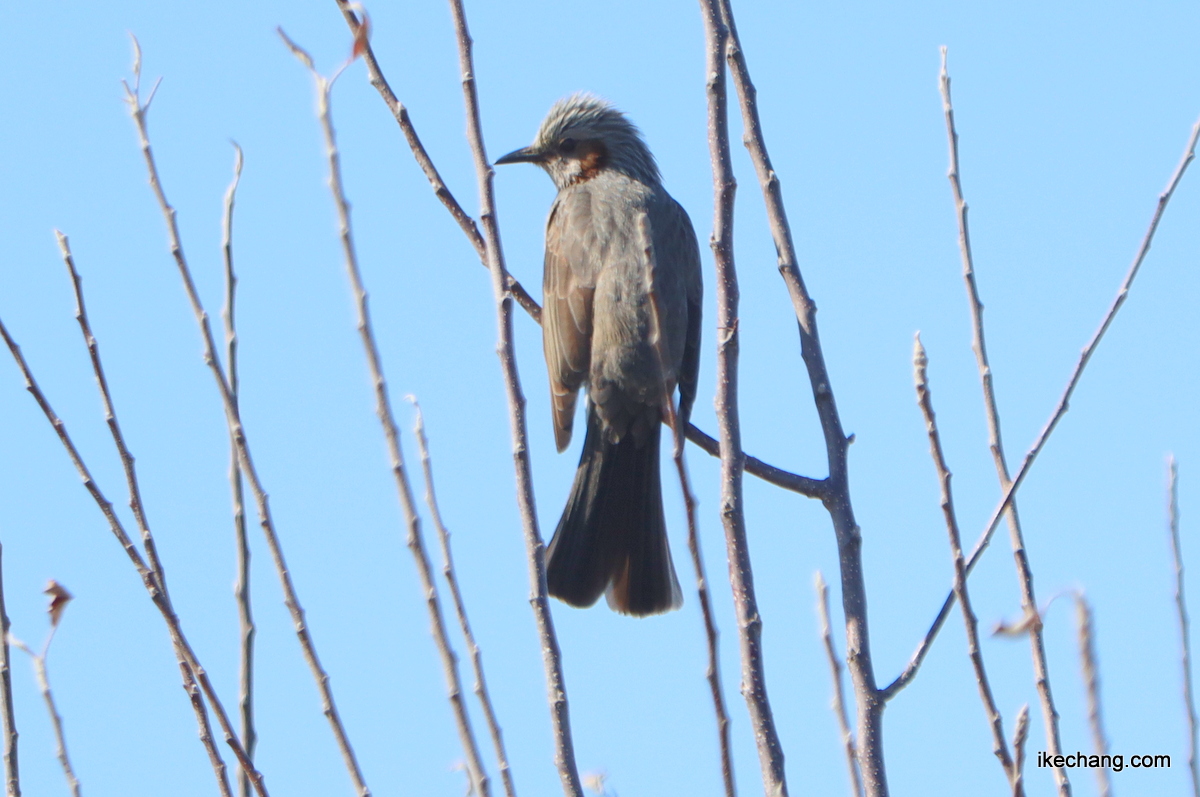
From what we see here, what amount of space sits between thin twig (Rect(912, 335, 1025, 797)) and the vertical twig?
81cm

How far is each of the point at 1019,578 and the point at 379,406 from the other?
5.08ft

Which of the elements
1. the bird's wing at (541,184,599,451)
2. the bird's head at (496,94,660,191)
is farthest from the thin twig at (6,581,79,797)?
the bird's head at (496,94,660,191)

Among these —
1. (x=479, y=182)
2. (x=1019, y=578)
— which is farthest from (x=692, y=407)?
(x=479, y=182)

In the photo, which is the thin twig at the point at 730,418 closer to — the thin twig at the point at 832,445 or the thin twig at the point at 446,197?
the thin twig at the point at 832,445

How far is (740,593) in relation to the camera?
2461mm

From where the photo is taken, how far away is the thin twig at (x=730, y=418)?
245cm

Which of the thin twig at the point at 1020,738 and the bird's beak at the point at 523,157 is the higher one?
the bird's beak at the point at 523,157

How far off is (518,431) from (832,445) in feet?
3.46

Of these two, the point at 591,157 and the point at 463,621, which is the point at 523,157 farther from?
the point at 463,621

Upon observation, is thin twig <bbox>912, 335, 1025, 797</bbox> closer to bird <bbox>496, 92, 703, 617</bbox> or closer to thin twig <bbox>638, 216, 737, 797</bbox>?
thin twig <bbox>638, 216, 737, 797</bbox>

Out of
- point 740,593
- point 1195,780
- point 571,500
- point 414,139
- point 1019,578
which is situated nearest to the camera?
point 740,593

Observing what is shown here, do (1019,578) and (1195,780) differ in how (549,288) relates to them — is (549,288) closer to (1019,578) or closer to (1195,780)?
(1019,578)

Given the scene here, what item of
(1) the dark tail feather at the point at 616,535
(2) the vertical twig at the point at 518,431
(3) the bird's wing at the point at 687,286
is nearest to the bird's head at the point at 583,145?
(3) the bird's wing at the point at 687,286

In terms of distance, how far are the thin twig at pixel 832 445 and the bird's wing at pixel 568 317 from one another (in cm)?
218
